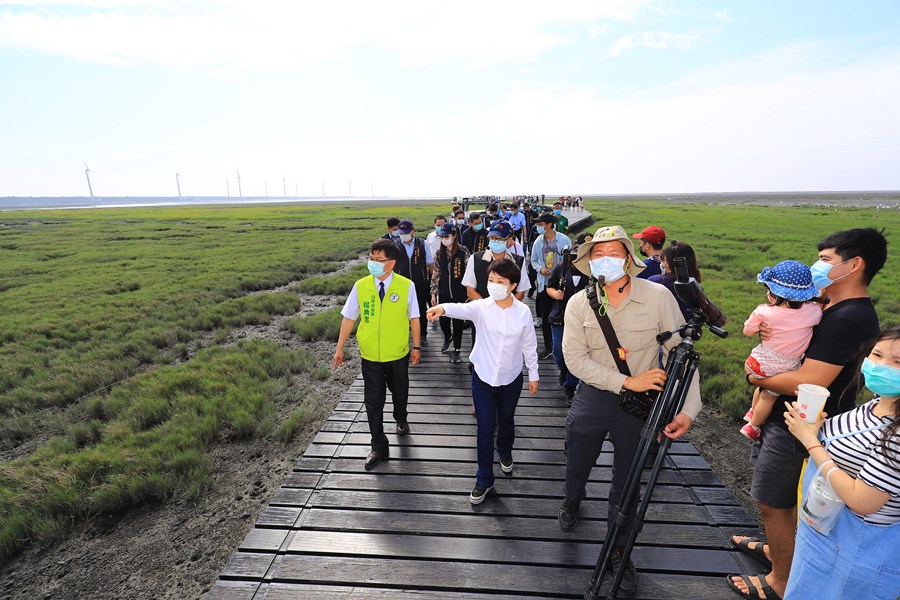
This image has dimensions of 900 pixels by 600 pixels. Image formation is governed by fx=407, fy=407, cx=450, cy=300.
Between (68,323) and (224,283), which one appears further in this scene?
(224,283)

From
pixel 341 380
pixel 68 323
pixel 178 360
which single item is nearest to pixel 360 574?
pixel 341 380

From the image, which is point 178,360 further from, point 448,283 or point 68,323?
point 448,283

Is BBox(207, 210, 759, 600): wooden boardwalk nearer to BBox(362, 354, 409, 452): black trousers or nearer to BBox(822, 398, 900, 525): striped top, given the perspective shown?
BBox(362, 354, 409, 452): black trousers

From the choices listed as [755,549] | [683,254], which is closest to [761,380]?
[683,254]

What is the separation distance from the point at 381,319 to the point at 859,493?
10.9ft

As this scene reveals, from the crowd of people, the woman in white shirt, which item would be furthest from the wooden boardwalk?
the woman in white shirt

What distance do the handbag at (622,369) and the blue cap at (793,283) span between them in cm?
91

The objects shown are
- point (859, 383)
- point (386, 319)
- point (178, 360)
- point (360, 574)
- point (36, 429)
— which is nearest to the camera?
point (859, 383)

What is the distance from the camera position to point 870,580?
5.83 ft

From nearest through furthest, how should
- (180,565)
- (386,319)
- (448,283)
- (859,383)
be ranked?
1. (859,383)
2. (180,565)
3. (386,319)
4. (448,283)

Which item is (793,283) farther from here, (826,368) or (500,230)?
(500,230)

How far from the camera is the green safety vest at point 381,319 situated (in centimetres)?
398

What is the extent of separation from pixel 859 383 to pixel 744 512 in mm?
1948

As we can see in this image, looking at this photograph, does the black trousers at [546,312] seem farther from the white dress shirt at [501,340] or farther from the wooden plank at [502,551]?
the wooden plank at [502,551]
